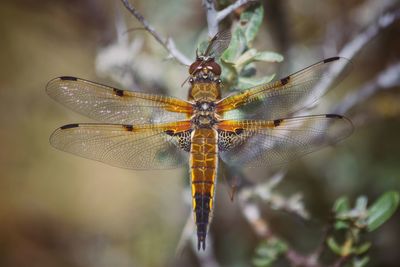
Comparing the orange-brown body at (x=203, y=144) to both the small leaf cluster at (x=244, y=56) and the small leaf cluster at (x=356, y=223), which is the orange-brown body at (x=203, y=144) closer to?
the small leaf cluster at (x=244, y=56)

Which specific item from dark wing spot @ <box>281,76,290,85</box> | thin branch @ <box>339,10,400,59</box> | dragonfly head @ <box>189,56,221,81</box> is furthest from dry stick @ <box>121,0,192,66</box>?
thin branch @ <box>339,10,400,59</box>

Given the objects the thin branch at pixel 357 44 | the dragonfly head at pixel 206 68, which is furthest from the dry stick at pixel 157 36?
the thin branch at pixel 357 44

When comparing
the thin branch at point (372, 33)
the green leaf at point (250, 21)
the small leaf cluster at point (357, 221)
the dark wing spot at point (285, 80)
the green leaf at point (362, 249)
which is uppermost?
the thin branch at point (372, 33)

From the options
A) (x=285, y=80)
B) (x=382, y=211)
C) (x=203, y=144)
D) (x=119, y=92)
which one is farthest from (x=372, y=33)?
(x=119, y=92)

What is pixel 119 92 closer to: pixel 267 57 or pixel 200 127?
pixel 200 127

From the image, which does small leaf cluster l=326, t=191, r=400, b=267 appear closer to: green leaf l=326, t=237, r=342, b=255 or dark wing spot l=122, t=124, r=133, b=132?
green leaf l=326, t=237, r=342, b=255
